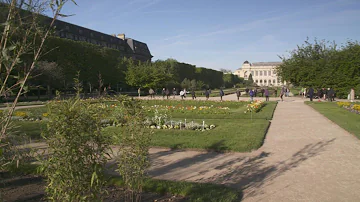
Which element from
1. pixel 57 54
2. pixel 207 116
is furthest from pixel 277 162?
pixel 57 54

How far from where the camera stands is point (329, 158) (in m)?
7.07

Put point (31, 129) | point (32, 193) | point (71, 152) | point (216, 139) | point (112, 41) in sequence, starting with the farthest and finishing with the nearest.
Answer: point (112, 41)
point (31, 129)
point (216, 139)
point (32, 193)
point (71, 152)

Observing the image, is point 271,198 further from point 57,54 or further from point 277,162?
point 57,54

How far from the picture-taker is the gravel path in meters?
4.99

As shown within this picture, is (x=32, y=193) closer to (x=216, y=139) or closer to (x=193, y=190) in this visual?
(x=193, y=190)

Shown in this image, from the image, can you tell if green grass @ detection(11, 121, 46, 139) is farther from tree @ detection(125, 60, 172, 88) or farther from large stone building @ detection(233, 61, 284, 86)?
large stone building @ detection(233, 61, 284, 86)

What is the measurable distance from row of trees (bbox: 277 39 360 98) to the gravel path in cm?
2391

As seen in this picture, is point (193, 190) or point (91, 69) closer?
point (193, 190)

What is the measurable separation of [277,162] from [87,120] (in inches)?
212

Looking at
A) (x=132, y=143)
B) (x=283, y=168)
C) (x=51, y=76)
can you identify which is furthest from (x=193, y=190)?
(x=51, y=76)

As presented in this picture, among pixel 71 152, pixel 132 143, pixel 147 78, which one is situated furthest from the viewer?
pixel 147 78

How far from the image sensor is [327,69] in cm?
3206

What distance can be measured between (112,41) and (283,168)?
6971cm

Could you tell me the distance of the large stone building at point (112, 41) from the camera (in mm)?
58650
